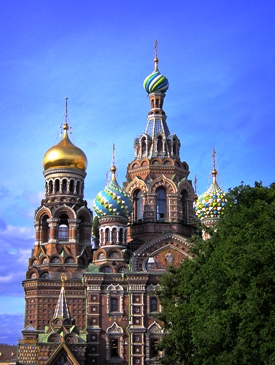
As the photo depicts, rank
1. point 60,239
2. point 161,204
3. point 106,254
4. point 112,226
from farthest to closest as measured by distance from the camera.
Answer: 1. point 161,204
2. point 60,239
3. point 112,226
4. point 106,254

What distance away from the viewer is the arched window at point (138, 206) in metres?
43.3

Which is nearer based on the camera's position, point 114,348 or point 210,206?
point 114,348

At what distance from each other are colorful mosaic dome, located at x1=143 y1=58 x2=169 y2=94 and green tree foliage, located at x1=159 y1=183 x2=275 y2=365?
63.4ft

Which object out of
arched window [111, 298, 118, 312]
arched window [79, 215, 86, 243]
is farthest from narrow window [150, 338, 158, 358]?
arched window [79, 215, 86, 243]

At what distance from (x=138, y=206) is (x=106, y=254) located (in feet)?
16.7

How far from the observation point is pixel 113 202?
40.2 metres

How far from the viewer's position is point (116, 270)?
39.2 m

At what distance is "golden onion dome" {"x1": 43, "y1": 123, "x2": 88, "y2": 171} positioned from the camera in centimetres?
4219

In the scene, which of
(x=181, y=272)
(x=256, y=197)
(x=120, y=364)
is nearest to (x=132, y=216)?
(x=120, y=364)

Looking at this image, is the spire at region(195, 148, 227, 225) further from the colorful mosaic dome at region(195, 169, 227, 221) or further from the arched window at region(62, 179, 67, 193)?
the arched window at region(62, 179, 67, 193)

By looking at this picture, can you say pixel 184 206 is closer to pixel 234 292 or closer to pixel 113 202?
pixel 113 202

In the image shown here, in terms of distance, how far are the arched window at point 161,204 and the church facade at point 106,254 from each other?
0.19 feet

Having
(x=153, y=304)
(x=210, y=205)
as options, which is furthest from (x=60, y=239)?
(x=210, y=205)

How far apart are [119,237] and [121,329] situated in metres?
4.83
